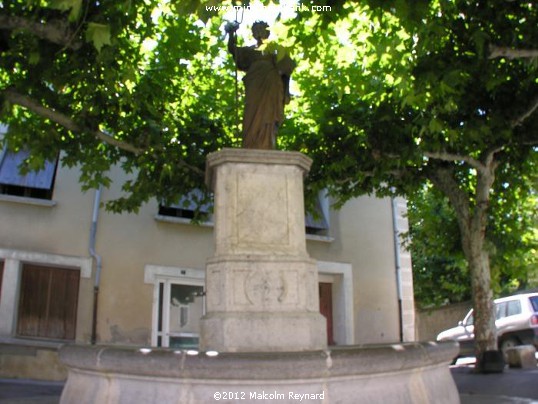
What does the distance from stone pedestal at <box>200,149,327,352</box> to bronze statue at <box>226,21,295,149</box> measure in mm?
473

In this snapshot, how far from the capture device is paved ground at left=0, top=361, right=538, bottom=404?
5754 millimetres

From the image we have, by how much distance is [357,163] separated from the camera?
31.2 ft

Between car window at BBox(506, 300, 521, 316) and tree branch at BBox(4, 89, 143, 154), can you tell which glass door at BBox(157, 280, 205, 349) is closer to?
tree branch at BBox(4, 89, 143, 154)

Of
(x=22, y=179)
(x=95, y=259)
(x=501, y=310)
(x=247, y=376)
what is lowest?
(x=247, y=376)

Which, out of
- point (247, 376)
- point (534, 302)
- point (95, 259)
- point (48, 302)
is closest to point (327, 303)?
point (534, 302)

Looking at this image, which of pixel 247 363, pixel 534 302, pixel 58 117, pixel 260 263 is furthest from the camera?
pixel 534 302

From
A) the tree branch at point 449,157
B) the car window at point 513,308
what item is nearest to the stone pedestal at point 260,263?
the tree branch at point 449,157

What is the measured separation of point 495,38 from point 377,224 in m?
9.57

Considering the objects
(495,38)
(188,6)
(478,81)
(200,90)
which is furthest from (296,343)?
(200,90)

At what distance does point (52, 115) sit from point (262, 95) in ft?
11.1

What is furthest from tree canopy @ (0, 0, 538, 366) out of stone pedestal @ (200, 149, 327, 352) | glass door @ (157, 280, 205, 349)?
glass door @ (157, 280, 205, 349)

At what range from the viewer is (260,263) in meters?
5.05

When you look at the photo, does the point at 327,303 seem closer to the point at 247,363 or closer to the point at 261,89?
the point at 261,89

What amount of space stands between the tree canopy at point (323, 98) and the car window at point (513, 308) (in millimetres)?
4181
